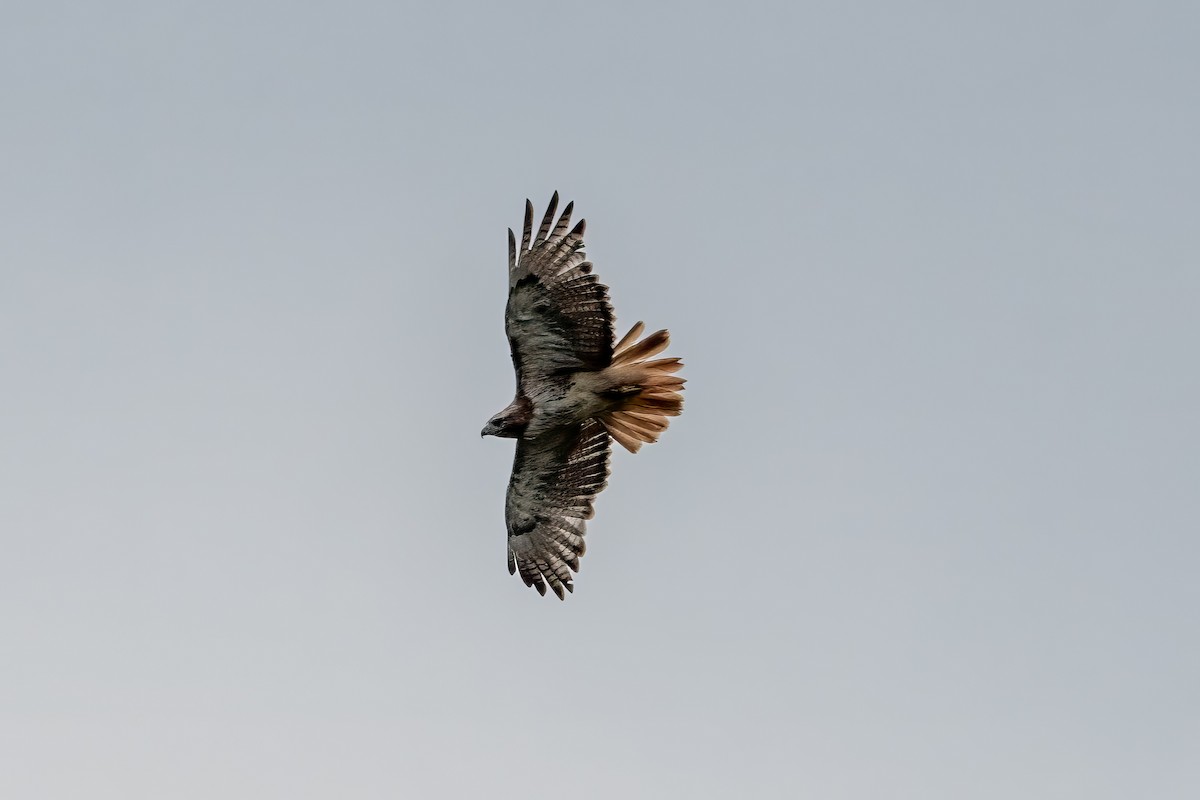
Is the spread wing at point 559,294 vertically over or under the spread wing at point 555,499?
over

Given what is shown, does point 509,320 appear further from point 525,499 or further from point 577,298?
point 525,499

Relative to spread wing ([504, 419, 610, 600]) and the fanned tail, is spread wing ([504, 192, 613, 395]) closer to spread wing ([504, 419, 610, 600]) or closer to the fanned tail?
the fanned tail

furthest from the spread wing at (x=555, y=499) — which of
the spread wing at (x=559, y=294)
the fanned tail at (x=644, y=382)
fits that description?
the spread wing at (x=559, y=294)

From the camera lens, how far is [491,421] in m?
16.7

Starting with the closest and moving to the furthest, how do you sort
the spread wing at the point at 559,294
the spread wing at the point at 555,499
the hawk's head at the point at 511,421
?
the spread wing at the point at 559,294 < the hawk's head at the point at 511,421 < the spread wing at the point at 555,499

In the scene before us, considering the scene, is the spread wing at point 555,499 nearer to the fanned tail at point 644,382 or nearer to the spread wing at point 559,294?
the fanned tail at point 644,382

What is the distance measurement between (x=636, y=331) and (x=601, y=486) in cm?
184

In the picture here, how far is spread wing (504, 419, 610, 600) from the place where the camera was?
17.0 metres

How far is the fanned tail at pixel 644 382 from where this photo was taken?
16109 millimetres

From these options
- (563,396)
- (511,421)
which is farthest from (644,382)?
(511,421)

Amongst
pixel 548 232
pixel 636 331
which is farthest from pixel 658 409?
pixel 548 232

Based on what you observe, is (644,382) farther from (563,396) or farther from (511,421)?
(511,421)

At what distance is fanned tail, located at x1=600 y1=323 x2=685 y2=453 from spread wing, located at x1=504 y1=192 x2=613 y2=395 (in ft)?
0.72

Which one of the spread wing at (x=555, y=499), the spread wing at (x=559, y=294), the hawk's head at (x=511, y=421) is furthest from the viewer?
the spread wing at (x=555, y=499)
